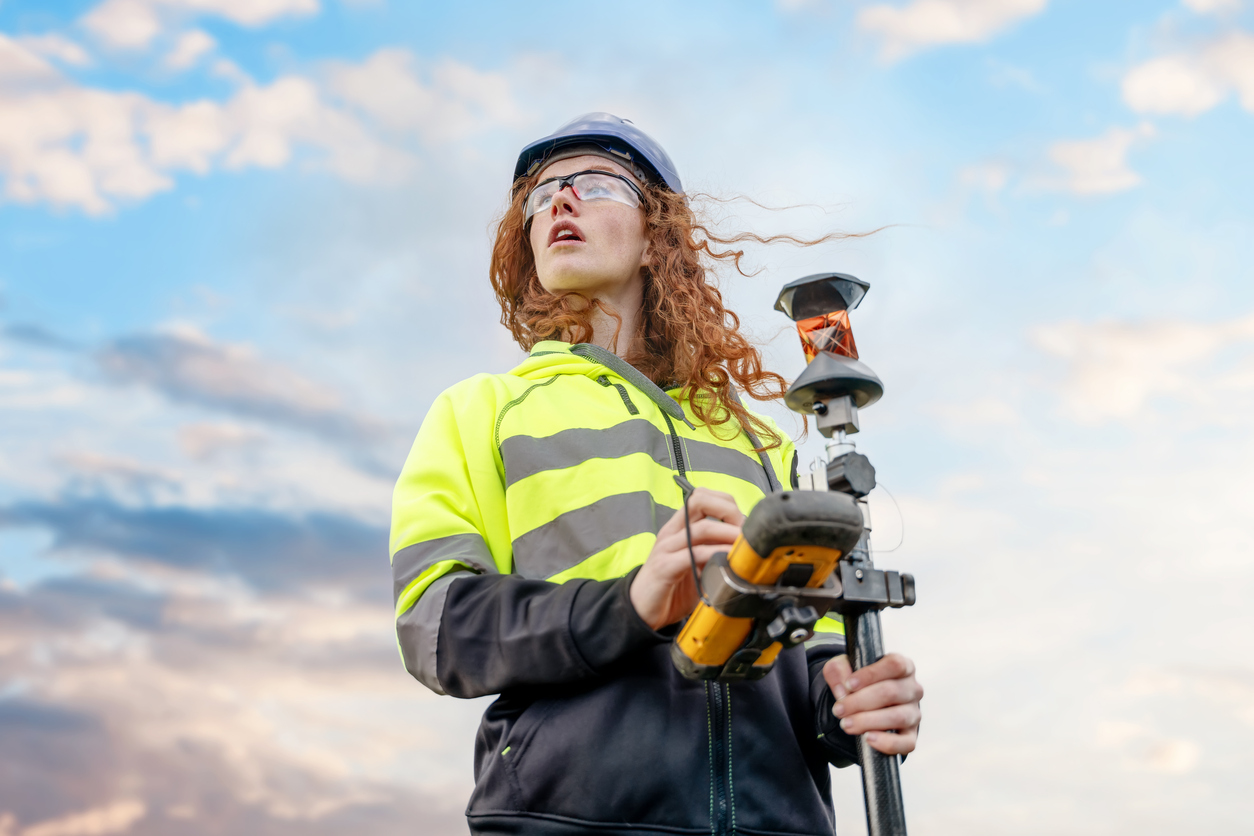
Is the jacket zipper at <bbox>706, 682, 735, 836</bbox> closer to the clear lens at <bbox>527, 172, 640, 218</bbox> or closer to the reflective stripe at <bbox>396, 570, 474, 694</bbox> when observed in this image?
the reflective stripe at <bbox>396, 570, 474, 694</bbox>

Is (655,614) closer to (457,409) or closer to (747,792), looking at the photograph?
(747,792)

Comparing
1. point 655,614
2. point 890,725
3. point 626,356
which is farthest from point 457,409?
point 890,725

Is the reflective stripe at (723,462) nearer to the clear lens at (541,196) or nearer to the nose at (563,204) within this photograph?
the nose at (563,204)

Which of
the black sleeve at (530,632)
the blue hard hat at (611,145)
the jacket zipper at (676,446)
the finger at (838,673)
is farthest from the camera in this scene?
the blue hard hat at (611,145)

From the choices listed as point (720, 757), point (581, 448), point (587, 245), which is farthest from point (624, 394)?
point (720, 757)

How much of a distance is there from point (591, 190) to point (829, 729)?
2197 mm

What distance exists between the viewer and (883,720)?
2.50 metres

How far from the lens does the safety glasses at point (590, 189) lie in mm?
3857

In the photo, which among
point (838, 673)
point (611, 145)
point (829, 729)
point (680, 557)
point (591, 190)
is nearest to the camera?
point (680, 557)

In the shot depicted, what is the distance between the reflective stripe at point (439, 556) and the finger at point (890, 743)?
112 centimetres

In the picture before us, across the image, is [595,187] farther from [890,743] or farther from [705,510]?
[890,743]

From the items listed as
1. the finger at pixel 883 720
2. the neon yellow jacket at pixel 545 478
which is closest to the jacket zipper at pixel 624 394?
the neon yellow jacket at pixel 545 478

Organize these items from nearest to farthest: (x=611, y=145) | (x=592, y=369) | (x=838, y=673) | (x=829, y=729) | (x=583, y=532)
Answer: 1. (x=838, y=673)
2. (x=829, y=729)
3. (x=583, y=532)
4. (x=592, y=369)
5. (x=611, y=145)

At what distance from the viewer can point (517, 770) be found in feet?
8.44
